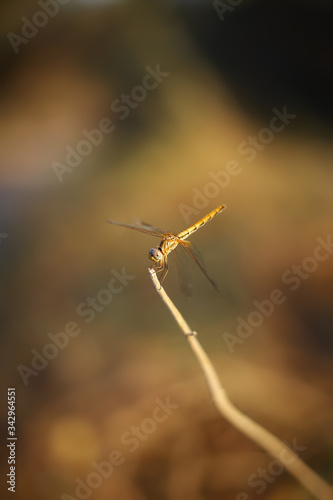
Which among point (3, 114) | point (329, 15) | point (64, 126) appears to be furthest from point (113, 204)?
point (329, 15)

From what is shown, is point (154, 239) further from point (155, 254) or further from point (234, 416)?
point (234, 416)

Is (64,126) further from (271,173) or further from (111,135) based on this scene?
(271,173)

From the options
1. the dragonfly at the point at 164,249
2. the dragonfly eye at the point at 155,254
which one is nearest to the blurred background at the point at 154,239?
the dragonfly at the point at 164,249

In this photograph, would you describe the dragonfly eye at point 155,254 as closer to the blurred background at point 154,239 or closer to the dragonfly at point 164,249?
the dragonfly at point 164,249

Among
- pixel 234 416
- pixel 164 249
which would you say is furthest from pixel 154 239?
pixel 234 416

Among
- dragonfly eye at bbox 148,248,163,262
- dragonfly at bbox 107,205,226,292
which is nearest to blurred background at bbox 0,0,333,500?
dragonfly at bbox 107,205,226,292
